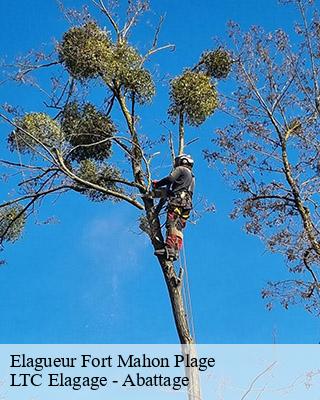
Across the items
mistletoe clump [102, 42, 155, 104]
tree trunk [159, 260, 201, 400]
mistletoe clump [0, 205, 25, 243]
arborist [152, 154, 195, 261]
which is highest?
mistletoe clump [102, 42, 155, 104]

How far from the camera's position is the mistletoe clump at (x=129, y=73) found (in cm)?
785

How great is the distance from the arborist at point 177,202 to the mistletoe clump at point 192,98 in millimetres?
1103

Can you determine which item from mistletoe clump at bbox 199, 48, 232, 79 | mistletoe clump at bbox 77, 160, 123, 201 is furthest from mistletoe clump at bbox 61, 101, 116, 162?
mistletoe clump at bbox 199, 48, 232, 79

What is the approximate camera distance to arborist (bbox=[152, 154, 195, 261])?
687 centimetres

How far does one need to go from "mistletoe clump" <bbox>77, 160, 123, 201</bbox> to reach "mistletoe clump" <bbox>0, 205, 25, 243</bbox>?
0.79 meters

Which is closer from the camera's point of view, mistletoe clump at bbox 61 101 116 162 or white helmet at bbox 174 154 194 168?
white helmet at bbox 174 154 194 168

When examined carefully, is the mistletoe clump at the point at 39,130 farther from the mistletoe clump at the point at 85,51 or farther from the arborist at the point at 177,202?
the arborist at the point at 177,202

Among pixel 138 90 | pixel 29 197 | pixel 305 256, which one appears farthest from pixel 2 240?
pixel 305 256

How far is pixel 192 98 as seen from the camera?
8.00 metres

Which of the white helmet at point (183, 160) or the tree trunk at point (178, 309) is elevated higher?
the white helmet at point (183, 160)

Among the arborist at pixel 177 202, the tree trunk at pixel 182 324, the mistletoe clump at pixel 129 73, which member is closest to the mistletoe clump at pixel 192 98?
the mistletoe clump at pixel 129 73

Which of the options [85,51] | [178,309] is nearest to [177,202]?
[178,309]

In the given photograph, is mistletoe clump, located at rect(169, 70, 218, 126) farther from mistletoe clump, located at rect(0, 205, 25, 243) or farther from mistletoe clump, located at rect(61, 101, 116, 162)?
mistletoe clump, located at rect(0, 205, 25, 243)

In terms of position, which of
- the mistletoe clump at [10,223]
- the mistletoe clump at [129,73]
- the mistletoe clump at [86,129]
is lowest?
the mistletoe clump at [10,223]
